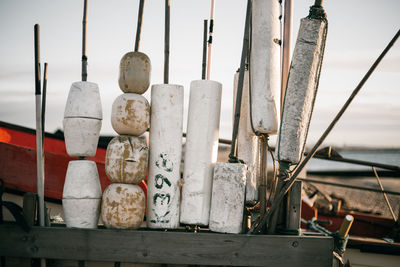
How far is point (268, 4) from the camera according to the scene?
2146 millimetres

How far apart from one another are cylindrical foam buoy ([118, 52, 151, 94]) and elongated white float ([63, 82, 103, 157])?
0.61 ft

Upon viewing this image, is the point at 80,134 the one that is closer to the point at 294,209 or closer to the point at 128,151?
the point at 128,151

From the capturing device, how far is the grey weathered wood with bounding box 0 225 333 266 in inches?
77.5

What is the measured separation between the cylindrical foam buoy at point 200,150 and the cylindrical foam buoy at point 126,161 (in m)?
0.25

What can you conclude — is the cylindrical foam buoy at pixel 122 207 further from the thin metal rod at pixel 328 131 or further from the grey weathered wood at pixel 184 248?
the thin metal rod at pixel 328 131

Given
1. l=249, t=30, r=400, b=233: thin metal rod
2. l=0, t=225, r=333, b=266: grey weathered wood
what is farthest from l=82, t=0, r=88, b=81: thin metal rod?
l=249, t=30, r=400, b=233: thin metal rod

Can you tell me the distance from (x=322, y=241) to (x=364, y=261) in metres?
1.97

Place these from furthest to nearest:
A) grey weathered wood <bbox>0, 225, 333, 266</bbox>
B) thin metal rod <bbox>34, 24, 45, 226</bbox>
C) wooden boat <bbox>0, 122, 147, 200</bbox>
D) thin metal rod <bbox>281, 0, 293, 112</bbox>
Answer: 1. wooden boat <bbox>0, 122, 147, 200</bbox>
2. thin metal rod <bbox>281, 0, 293, 112</bbox>
3. thin metal rod <bbox>34, 24, 45, 226</bbox>
4. grey weathered wood <bbox>0, 225, 333, 266</bbox>

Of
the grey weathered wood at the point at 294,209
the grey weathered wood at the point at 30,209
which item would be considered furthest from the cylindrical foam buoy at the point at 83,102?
the grey weathered wood at the point at 294,209

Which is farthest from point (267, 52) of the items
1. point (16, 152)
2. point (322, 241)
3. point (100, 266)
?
point (16, 152)

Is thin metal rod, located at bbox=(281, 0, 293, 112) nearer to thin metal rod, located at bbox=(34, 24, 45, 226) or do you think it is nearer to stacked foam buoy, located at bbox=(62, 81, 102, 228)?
stacked foam buoy, located at bbox=(62, 81, 102, 228)

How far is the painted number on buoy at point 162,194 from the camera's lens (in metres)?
2.09

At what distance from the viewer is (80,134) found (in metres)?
2.11

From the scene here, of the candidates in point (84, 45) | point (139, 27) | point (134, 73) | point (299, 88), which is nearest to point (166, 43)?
point (139, 27)
